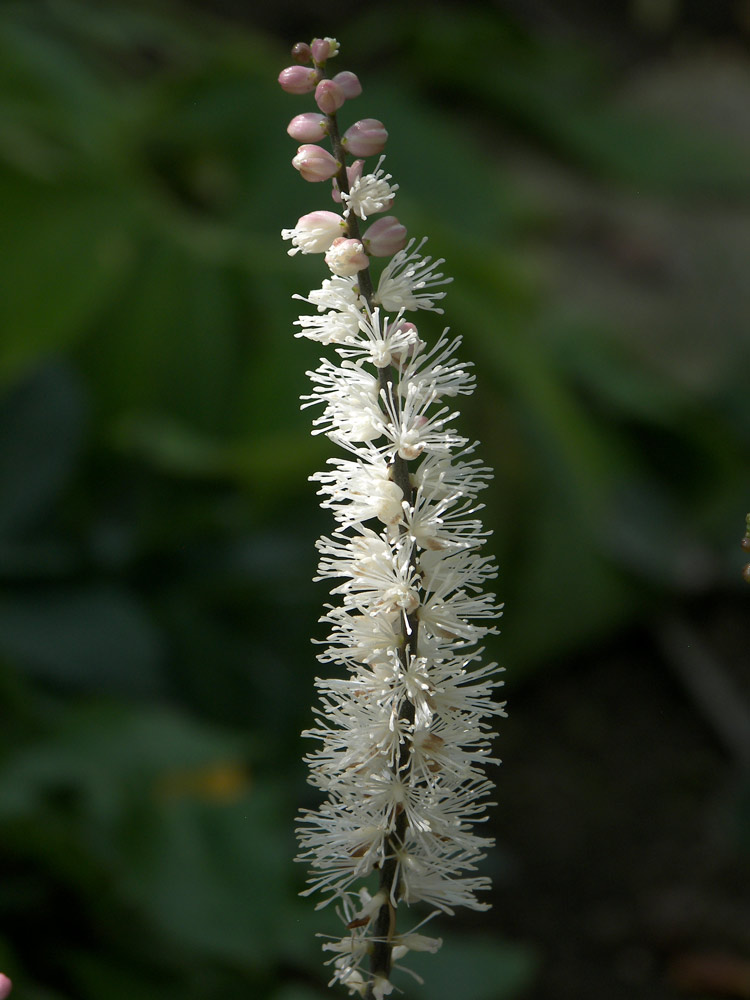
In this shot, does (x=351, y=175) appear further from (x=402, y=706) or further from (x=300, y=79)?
(x=402, y=706)

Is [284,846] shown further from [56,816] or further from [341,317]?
[341,317]

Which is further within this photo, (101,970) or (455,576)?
(101,970)

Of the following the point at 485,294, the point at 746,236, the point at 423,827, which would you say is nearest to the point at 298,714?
the point at 485,294

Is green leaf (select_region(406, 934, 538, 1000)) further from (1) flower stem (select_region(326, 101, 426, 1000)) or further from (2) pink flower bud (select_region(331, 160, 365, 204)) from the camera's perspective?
(2) pink flower bud (select_region(331, 160, 365, 204))

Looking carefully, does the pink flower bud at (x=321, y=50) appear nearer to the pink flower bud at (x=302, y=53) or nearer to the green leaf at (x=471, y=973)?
the pink flower bud at (x=302, y=53)

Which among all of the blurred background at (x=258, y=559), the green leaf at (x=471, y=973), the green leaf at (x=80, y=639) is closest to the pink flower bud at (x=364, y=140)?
the blurred background at (x=258, y=559)

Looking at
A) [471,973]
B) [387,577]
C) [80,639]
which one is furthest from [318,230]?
[80,639]

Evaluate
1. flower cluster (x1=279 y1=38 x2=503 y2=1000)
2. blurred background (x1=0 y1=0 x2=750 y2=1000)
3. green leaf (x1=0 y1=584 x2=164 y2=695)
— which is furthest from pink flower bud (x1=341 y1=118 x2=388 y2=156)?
green leaf (x1=0 y1=584 x2=164 y2=695)
